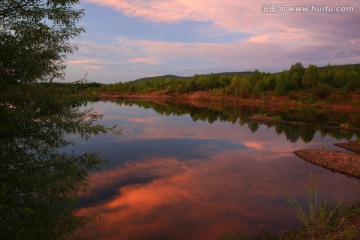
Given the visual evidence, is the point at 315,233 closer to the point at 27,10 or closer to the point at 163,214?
the point at 163,214

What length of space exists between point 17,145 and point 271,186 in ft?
76.1

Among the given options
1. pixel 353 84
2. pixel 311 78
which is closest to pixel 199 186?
pixel 353 84

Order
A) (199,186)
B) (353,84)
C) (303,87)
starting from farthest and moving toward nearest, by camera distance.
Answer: (303,87) < (353,84) < (199,186)

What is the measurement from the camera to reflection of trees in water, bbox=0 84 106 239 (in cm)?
884

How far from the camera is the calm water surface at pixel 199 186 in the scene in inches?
768

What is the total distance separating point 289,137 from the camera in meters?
52.6

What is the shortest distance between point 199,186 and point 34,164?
19.0m

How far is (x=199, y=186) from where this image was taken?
27.5 m

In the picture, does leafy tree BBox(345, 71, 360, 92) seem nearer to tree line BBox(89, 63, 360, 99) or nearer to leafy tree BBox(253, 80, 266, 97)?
tree line BBox(89, 63, 360, 99)

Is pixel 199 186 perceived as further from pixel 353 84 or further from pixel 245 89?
pixel 245 89

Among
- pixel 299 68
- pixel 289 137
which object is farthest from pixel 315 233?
pixel 299 68

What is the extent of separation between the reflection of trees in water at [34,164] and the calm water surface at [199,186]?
8.44m

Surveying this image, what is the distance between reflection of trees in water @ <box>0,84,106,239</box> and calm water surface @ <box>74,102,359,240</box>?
8442mm

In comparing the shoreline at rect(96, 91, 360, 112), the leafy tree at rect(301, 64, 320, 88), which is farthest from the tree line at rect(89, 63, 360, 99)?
the shoreline at rect(96, 91, 360, 112)
